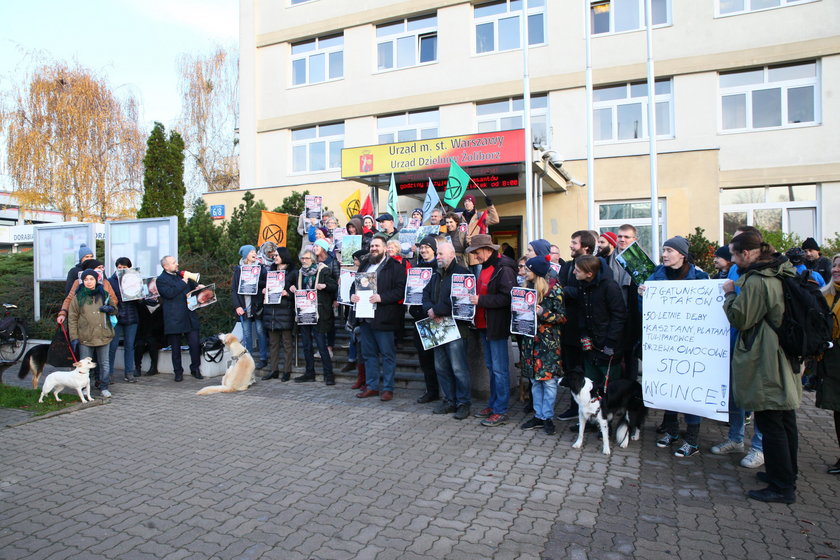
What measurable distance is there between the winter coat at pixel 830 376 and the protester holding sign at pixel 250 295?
7.58 metres

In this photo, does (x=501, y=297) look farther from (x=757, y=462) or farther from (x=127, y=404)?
(x=127, y=404)

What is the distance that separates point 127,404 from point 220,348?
2.34 metres

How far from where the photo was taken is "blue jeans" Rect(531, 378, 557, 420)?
593 cm

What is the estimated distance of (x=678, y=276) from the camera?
17.8 feet

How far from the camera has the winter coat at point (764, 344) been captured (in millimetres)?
4098

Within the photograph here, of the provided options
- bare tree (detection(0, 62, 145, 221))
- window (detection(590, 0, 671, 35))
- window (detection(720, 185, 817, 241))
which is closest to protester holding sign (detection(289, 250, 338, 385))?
window (detection(720, 185, 817, 241))

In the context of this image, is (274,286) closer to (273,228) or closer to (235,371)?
(235,371)

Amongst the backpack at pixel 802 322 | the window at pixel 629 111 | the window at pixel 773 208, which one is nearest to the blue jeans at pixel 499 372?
the backpack at pixel 802 322

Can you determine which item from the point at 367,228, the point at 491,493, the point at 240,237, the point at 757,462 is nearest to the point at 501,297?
the point at 491,493

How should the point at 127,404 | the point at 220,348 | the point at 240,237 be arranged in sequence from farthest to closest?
the point at 240,237
the point at 220,348
the point at 127,404

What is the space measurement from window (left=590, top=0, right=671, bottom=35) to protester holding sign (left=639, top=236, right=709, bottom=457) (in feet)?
46.9

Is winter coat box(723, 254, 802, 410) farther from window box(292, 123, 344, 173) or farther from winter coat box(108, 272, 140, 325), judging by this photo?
window box(292, 123, 344, 173)

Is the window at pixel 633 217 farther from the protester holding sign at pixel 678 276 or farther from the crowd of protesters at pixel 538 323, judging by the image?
the protester holding sign at pixel 678 276

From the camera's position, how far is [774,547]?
11.4ft
